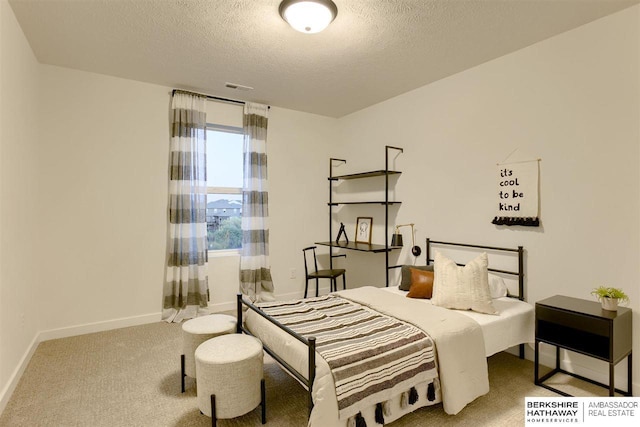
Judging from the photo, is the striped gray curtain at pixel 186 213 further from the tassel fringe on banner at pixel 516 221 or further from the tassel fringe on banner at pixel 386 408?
the tassel fringe on banner at pixel 516 221

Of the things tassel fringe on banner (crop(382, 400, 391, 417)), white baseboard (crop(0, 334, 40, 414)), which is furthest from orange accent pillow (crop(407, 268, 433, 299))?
white baseboard (crop(0, 334, 40, 414))

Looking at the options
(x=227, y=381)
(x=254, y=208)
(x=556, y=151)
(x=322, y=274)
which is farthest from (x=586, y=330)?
(x=254, y=208)

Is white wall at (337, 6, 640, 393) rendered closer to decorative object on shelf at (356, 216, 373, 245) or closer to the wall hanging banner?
the wall hanging banner

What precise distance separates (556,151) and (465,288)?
4.47 ft

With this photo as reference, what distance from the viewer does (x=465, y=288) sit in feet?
8.79

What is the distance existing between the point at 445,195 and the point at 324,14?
2.20 meters

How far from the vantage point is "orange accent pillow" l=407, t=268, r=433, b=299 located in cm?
304

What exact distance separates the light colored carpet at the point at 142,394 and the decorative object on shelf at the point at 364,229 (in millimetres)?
2113

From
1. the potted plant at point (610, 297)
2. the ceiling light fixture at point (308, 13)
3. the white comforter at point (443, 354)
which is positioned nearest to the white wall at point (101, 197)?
the white comforter at point (443, 354)

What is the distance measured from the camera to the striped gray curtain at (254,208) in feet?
14.5

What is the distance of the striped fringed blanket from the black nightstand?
102cm

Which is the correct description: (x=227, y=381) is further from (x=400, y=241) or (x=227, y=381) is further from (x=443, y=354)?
(x=400, y=241)

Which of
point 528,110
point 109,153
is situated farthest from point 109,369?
point 528,110

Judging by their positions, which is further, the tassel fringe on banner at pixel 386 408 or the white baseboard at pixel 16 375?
the white baseboard at pixel 16 375
